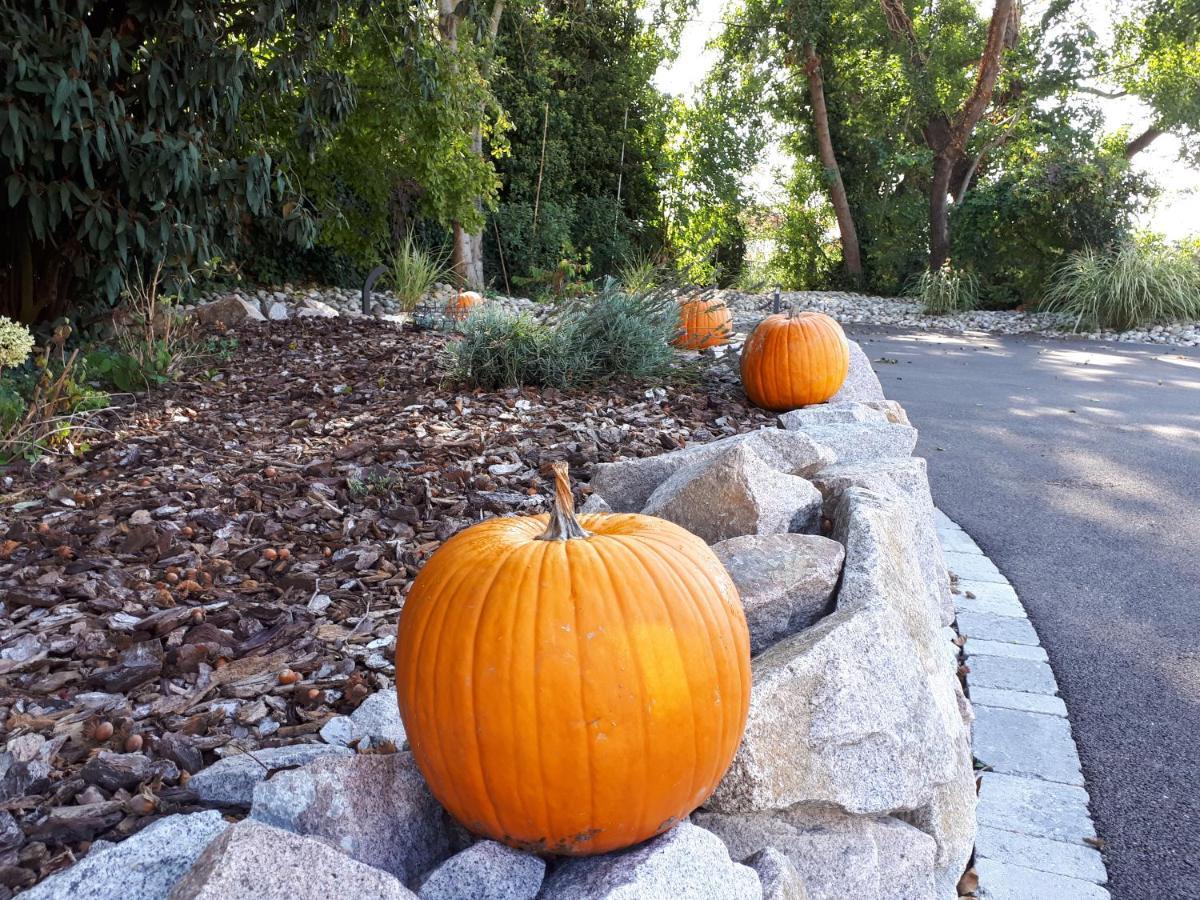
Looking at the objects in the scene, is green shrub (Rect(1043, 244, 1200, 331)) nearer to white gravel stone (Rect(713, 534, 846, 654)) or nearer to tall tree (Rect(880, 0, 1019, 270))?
tall tree (Rect(880, 0, 1019, 270))

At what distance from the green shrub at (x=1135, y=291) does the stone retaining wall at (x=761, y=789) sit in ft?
39.4

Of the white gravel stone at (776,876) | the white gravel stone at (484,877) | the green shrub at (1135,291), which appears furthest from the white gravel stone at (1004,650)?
the green shrub at (1135,291)

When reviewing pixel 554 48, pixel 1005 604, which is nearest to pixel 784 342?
pixel 1005 604

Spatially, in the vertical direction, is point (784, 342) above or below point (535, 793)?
above

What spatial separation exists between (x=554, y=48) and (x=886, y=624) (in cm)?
1670

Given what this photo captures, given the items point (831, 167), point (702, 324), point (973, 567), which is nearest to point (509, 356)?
point (702, 324)

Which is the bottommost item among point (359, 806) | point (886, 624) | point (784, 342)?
point (359, 806)

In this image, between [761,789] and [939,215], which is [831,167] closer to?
[939,215]

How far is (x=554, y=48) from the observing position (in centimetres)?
1662

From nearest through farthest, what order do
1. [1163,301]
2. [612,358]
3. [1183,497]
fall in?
[1183,497] < [612,358] < [1163,301]

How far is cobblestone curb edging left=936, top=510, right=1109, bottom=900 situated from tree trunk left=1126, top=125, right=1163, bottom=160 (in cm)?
1757

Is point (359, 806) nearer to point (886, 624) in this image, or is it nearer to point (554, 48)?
point (886, 624)

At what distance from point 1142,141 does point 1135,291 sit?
266 inches

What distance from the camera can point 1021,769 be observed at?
2.39m
